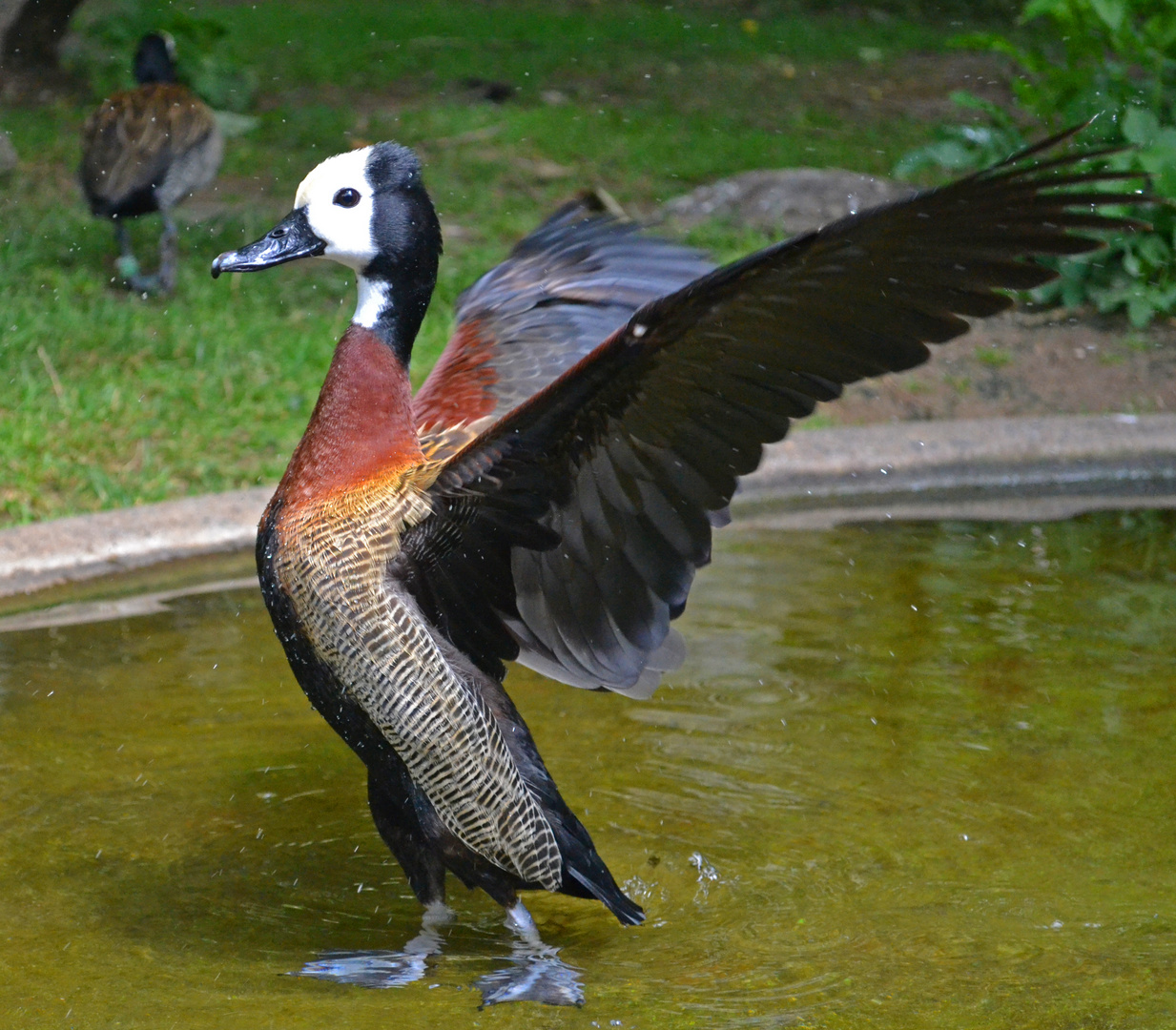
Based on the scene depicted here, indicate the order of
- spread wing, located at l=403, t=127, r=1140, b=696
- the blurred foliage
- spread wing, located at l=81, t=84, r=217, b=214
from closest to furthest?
1. spread wing, located at l=403, t=127, r=1140, b=696
2. the blurred foliage
3. spread wing, located at l=81, t=84, r=217, b=214

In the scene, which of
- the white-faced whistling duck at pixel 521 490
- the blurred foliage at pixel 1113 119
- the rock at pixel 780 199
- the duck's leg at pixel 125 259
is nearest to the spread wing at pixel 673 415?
the white-faced whistling duck at pixel 521 490

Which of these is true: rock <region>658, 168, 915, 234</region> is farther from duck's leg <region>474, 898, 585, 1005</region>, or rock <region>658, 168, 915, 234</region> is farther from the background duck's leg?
duck's leg <region>474, 898, 585, 1005</region>

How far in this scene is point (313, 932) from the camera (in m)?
2.86

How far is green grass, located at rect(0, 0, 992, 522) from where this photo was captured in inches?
210

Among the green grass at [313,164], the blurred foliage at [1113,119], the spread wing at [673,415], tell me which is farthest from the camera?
the blurred foliage at [1113,119]

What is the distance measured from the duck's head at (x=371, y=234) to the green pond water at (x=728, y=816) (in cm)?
108

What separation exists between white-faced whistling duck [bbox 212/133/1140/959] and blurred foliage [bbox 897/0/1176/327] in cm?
397

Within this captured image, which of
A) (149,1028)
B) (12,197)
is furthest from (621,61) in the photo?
(149,1028)

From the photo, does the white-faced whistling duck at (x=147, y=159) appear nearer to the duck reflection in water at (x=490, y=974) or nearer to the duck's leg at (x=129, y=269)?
the duck's leg at (x=129, y=269)

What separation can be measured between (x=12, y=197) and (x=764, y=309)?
6227mm

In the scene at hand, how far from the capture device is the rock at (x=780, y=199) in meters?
7.50

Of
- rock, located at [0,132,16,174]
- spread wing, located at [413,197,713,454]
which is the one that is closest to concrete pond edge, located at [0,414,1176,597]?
spread wing, located at [413,197,713,454]

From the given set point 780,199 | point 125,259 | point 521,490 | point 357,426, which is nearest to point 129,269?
point 125,259

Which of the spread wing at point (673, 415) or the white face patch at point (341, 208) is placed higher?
the white face patch at point (341, 208)
